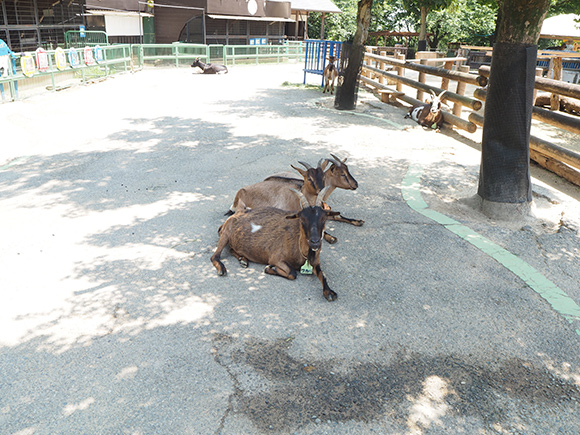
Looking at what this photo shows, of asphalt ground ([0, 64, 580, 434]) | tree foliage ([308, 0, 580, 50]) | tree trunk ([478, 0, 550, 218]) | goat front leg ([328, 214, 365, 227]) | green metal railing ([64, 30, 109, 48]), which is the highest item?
tree foliage ([308, 0, 580, 50])

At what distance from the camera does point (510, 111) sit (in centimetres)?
653

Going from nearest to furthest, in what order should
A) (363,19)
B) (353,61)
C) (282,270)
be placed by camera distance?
1. (282,270)
2. (363,19)
3. (353,61)

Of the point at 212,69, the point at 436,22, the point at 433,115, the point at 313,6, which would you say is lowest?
the point at 433,115

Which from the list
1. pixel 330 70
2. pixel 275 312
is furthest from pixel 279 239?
pixel 330 70

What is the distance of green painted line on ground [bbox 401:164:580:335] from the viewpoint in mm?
4832

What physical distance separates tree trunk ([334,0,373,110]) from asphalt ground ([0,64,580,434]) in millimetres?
6043

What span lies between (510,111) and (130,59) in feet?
70.4

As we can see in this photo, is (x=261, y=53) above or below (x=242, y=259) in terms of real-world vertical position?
above

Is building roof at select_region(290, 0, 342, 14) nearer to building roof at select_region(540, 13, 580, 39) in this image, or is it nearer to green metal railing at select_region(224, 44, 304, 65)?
green metal railing at select_region(224, 44, 304, 65)

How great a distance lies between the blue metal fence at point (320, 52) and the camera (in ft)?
60.1

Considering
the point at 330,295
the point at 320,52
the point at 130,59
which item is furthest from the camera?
the point at 130,59

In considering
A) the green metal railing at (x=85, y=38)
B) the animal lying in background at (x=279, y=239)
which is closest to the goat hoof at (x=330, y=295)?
the animal lying in background at (x=279, y=239)

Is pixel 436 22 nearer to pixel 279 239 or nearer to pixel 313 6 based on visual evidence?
pixel 313 6

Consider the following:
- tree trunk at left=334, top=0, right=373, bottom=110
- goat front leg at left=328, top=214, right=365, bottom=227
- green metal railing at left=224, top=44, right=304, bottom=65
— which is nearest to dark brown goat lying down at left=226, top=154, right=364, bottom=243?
goat front leg at left=328, top=214, right=365, bottom=227
